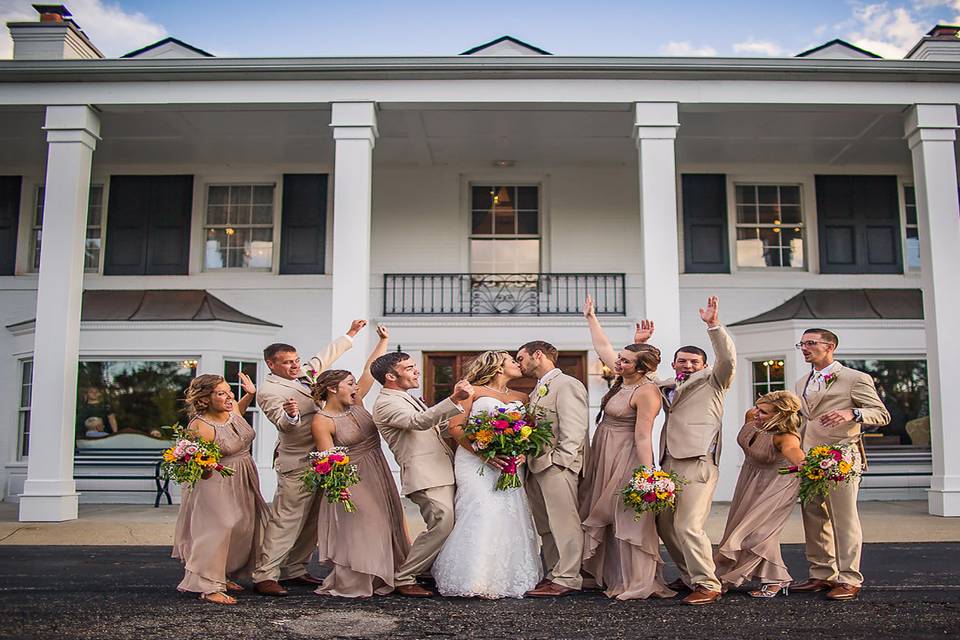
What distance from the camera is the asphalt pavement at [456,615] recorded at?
4.70 m

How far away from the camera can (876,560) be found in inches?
291

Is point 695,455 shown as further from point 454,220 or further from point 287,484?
point 454,220

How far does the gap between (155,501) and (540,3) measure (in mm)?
9807

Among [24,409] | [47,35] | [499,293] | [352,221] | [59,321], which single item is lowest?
[24,409]

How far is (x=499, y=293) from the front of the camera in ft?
43.4

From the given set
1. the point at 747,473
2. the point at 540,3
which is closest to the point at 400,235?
the point at 540,3

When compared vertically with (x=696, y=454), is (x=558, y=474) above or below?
below

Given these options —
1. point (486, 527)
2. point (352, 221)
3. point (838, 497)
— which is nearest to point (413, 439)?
point (486, 527)

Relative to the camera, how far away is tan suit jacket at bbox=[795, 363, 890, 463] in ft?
19.1

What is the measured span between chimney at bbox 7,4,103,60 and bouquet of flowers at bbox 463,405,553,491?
993cm

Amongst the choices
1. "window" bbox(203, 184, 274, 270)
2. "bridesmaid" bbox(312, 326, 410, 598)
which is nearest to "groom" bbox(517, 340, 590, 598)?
"bridesmaid" bbox(312, 326, 410, 598)

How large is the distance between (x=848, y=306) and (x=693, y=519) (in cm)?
850

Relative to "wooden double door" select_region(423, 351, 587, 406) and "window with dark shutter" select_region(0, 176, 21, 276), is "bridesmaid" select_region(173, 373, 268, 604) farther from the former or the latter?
"window with dark shutter" select_region(0, 176, 21, 276)

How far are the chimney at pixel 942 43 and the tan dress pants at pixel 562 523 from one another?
31.2 ft
